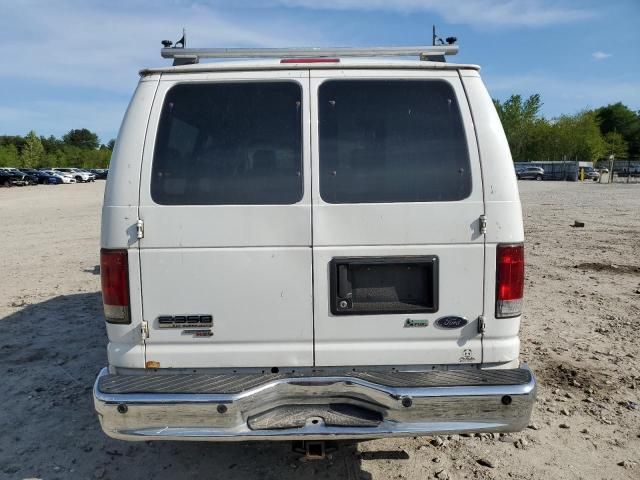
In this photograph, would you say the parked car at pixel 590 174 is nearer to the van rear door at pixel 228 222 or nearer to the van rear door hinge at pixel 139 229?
the van rear door at pixel 228 222

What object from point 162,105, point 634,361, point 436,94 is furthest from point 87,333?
point 634,361

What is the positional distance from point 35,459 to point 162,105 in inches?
102

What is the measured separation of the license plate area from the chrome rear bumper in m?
0.39

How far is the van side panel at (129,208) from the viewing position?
9.50 feet

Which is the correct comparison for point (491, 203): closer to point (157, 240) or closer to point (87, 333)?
point (157, 240)

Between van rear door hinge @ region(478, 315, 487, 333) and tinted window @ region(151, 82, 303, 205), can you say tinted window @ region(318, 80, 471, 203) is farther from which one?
van rear door hinge @ region(478, 315, 487, 333)

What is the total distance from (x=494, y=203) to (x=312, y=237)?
Answer: 993mm

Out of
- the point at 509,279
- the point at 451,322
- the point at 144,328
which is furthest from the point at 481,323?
the point at 144,328

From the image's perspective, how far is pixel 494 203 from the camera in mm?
2916

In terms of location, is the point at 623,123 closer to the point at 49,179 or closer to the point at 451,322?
the point at 49,179

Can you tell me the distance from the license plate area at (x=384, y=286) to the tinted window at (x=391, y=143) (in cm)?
35

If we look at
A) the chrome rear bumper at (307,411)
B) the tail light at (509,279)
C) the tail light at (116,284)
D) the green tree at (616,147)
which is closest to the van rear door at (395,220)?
the tail light at (509,279)

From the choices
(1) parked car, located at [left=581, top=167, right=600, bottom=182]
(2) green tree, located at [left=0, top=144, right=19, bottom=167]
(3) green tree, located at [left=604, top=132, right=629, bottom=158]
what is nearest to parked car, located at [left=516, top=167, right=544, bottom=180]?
(1) parked car, located at [left=581, top=167, right=600, bottom=182]

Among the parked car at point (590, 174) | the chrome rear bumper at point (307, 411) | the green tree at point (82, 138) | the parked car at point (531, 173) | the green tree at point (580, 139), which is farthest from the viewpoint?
the green tree at point (82, 138)
